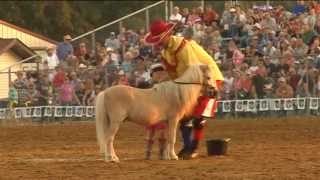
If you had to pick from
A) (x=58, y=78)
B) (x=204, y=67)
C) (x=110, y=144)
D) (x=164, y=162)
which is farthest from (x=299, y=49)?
(x=110, y=144)

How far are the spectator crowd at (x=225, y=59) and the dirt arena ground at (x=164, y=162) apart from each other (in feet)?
9.10

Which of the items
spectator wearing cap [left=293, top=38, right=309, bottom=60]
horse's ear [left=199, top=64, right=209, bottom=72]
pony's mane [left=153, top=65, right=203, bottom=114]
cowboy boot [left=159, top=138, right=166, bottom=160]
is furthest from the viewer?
spectator wearing cap [left=293, top=38, right=309, bottom=60]

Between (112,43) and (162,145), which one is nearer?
(162,145)

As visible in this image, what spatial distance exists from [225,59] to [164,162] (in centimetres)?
1344

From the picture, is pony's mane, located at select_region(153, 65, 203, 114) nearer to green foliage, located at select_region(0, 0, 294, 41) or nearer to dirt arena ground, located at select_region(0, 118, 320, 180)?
dirt arena ground, located at select_region(0, 118, 320, 180)

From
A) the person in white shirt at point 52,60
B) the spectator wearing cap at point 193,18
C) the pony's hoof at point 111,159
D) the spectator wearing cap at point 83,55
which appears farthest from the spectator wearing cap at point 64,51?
the pony's hoof at point 111,159

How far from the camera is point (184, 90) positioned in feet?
42.7

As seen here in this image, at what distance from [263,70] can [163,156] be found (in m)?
12.2

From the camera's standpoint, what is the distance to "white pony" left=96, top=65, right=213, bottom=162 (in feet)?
41.7

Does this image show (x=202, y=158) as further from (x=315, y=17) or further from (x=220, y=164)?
(x=315, y=17)

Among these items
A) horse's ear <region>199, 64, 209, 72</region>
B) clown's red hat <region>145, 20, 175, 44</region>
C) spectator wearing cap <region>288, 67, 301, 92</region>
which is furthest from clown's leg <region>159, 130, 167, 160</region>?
spectator wearing cap <region>288, 67, 301, 92</region>

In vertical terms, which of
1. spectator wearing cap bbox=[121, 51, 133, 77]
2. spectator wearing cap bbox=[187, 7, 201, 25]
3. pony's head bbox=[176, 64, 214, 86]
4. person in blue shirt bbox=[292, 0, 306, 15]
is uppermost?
person in blue shirt bbox=[292, 0, 306, 15]

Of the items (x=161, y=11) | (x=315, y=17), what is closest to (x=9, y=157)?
(x=315, y=17)

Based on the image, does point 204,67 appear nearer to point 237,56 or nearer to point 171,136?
point 171,136
